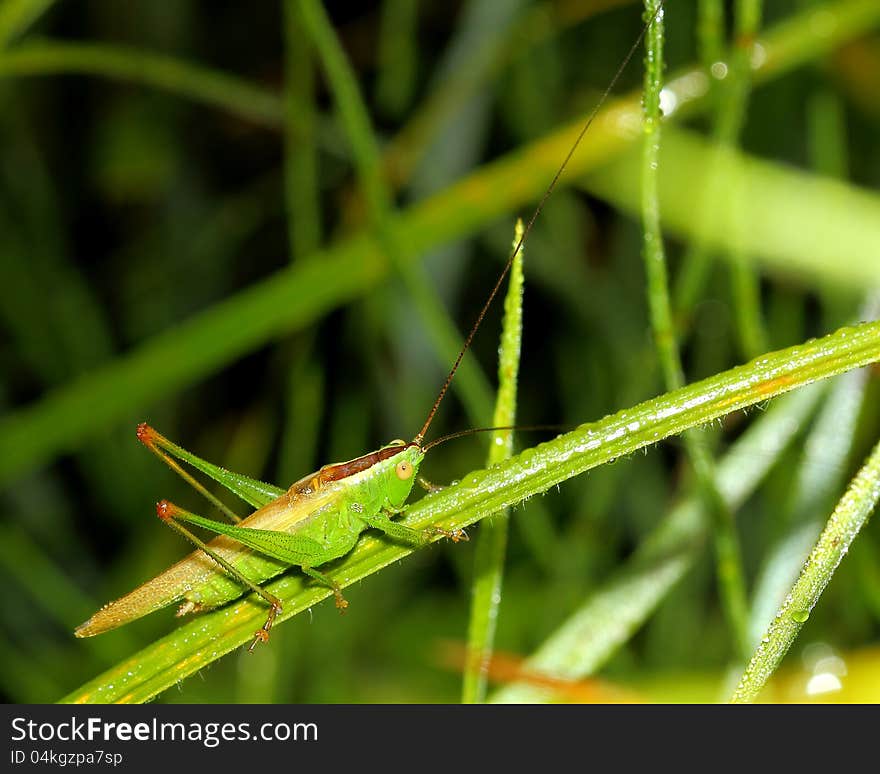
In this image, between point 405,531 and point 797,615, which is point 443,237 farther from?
point 797,615

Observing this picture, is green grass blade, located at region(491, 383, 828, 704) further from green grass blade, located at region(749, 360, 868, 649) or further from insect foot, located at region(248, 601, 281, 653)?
insect foot, located at region(248, 601, 281, 653)

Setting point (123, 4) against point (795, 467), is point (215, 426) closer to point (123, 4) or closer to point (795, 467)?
point (123, 4)

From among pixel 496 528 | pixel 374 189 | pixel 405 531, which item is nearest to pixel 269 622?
pixel 405 531

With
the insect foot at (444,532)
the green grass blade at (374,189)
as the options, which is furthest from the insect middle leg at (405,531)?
the green grass blade at (374,189)
